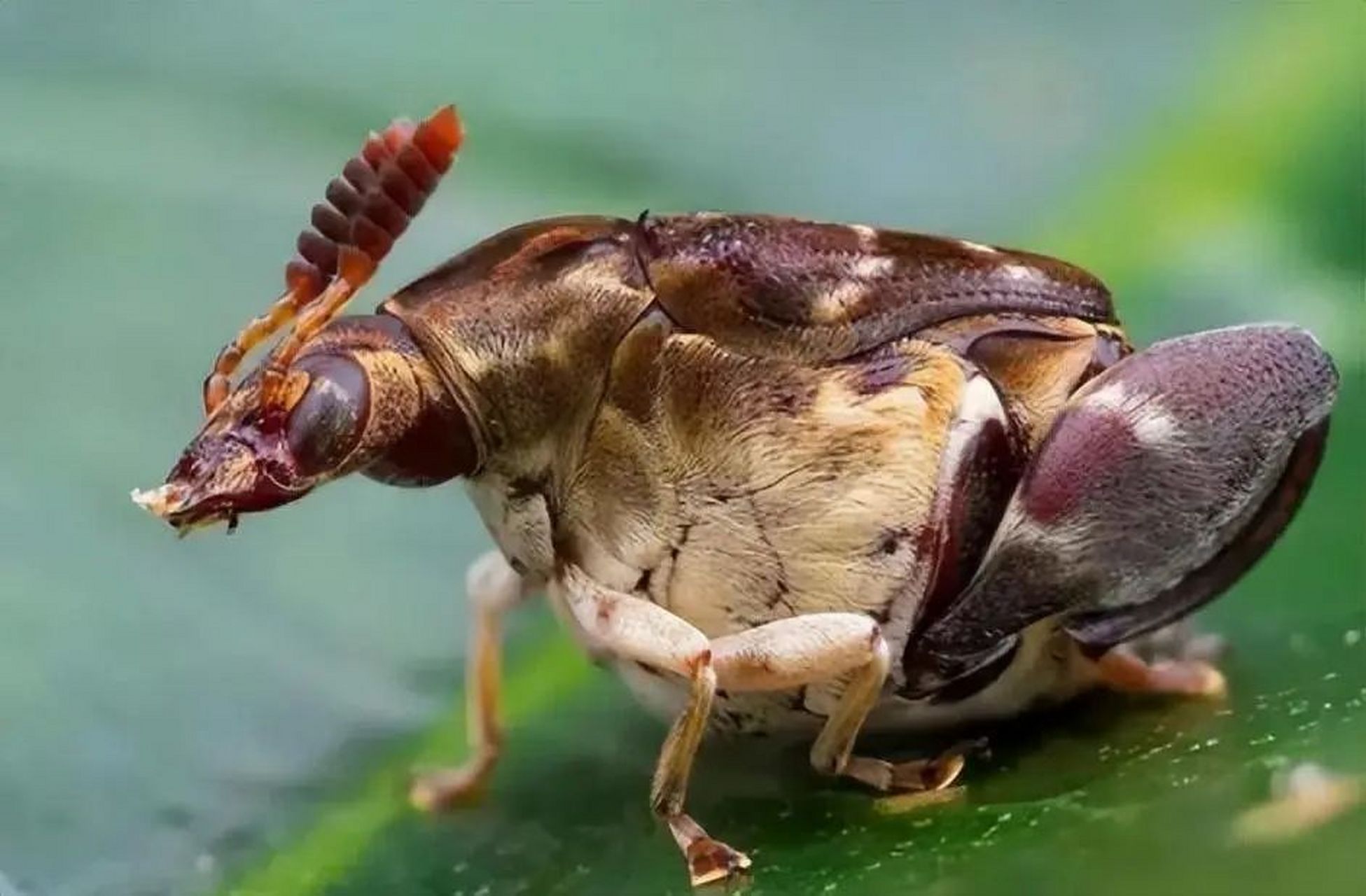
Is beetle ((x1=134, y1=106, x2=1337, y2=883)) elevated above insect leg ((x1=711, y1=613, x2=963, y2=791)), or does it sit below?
above

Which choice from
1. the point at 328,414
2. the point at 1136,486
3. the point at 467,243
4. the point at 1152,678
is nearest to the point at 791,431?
the point at 1136,486

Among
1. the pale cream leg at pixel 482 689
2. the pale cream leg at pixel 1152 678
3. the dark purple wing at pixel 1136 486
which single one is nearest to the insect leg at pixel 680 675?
the dark purple wing at pixel 1136 486

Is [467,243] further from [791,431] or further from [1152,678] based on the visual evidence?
[1152,678]


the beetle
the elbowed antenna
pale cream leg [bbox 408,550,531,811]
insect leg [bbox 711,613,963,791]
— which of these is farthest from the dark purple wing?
the elbowed antenna

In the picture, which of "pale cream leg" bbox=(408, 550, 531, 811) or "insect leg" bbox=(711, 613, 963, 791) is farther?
"pale cream leg" bbox=(408, 550, 531, 811)

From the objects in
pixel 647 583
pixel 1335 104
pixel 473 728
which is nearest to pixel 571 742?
pixel 473 728

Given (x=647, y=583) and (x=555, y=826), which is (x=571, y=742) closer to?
(x=555, y=826)

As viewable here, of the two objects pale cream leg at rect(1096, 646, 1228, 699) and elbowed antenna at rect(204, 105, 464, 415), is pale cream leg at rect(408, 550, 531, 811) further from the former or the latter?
pale cream leg at rect(1096, 646, 1228, 699)
